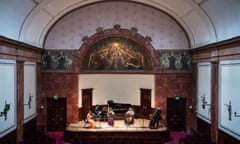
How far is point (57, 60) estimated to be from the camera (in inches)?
808

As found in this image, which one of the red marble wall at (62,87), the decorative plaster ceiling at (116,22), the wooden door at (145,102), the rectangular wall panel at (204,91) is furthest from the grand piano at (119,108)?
the rectangular wall panel at (204,91)

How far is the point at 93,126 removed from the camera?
18562 millimetres

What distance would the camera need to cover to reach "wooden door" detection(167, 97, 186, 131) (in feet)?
67.9

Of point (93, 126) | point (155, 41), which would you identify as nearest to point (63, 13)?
point (155, 41)

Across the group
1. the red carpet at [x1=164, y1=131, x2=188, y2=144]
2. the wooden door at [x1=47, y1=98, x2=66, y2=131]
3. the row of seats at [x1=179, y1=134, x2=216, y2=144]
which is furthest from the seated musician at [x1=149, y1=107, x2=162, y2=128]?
the wooden door at [x1=47, y1=98, x2=66, y2=131]

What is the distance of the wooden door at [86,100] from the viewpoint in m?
21.1

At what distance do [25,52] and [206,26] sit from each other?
1047 cm

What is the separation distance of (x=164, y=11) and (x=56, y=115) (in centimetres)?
1057

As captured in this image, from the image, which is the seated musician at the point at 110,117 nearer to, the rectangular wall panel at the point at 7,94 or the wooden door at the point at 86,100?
the wooden door at the point at 86,100

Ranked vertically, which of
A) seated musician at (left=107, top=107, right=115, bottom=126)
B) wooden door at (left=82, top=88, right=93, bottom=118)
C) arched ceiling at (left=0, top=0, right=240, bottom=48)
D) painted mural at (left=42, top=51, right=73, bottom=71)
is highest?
arched ceiling at (left=0, top=0, right=240, bottom=48)

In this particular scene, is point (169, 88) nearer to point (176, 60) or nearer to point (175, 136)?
point (176, 60)

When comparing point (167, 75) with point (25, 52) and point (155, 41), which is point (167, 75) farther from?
point (25, 52)

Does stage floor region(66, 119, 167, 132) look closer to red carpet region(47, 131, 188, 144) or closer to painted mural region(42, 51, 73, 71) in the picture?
red carpet region(47, 131, 188, 144)

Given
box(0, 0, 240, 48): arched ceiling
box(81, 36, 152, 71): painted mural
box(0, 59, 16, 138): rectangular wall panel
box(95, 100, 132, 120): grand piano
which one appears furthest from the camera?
box(95, 100, 132, 120): grand piano
